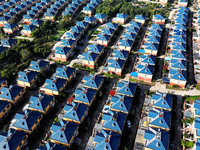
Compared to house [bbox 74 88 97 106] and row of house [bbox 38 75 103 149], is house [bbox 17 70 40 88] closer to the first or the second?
row of house [bbox 38 75 103 149]

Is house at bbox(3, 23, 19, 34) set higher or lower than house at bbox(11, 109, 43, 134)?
higher

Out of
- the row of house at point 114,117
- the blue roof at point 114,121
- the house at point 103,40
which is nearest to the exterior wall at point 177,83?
the row of house at point 114,117

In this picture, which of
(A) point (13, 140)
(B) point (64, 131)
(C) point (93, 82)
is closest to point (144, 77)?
(C) point (93, 82)

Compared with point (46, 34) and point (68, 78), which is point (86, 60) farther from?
point (46, 34)

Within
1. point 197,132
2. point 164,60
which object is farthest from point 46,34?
point 197,132

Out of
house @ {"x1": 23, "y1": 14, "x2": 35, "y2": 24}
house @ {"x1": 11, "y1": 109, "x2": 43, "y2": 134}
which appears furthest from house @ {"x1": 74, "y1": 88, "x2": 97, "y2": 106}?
house @ {"x1": 23, "y1": 14, "x2": 35, "y2": 24}

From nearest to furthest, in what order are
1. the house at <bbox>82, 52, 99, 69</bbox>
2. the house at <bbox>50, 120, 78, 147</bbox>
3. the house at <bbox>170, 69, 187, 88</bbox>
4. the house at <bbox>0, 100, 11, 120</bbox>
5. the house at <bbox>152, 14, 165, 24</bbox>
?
the house at <bbox>50, 120, 78, 147</bbox>, the house at <bbox>0, 100, 11, 120</bbox>, the house at <bbox>170, 69, 187, 88</bbox>, the house at <bbox>82, 52, 99, 69</bbox>, the house at <bbox>152, 14, 165, 24</bbox>
